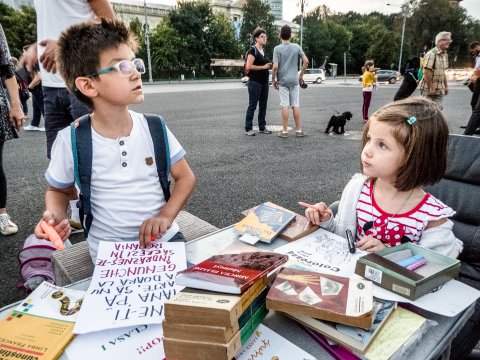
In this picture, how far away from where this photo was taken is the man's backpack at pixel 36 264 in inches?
82.0

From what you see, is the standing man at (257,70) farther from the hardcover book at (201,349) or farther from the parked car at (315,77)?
the parked car at (315,77)

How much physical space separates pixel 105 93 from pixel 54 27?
1.17 m

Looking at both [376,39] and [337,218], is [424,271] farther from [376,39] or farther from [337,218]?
[376,39]

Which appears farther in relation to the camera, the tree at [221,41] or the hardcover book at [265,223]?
the tree at [221,41]

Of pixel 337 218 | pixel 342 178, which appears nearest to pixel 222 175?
pixel 342 178

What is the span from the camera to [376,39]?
59.7 metres

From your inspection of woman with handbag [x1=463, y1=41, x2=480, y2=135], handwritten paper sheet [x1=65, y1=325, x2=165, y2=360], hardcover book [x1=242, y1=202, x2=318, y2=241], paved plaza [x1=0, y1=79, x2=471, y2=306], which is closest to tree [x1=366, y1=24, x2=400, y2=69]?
woman with handbag [x1=463, y1=41, x2=480, y2=135]

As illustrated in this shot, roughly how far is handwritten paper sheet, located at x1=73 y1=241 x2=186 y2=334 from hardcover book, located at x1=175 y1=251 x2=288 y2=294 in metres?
0.16

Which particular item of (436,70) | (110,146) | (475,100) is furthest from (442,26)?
(110,146)

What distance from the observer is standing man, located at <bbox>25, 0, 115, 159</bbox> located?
2.27 metres

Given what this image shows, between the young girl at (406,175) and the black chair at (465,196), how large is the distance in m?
0.18

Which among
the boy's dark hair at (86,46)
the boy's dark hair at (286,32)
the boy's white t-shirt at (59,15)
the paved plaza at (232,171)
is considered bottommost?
the paved plaza at (232,171)

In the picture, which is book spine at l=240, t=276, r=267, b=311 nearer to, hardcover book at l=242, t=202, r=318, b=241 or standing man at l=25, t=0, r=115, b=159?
hardcover book at l=242, t=202, r=318, b=241

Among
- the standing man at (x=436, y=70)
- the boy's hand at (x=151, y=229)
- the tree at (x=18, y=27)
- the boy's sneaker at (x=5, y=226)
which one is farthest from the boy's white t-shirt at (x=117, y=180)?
the tree at (x=18, y=27)
